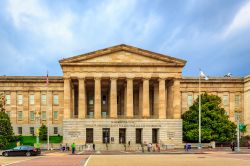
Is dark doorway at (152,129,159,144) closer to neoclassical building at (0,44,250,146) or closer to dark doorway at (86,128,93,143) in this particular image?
neoclassical building at (0,44,250,146)

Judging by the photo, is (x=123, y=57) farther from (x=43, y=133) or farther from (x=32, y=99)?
(x=32, y=99)

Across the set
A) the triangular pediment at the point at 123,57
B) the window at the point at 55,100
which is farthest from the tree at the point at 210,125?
the window at the point at 55,100

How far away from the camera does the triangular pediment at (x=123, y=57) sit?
273 feet

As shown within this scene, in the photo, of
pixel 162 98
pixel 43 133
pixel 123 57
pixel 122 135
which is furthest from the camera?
pixel 43 133

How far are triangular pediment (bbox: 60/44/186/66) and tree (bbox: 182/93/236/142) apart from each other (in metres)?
9.79

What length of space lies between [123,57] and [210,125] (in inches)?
859

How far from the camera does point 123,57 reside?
8431 cm

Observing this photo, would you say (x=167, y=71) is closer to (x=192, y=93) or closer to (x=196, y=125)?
(x=196, y=125)

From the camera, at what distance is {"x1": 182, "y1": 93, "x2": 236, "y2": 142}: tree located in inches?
3159

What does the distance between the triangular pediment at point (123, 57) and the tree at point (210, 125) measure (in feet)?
32.1

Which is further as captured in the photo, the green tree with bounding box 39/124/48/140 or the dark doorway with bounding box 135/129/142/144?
the green tree with bounding box 39/124/48/140

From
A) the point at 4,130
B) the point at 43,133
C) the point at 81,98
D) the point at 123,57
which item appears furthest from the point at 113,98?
the point at 4,130

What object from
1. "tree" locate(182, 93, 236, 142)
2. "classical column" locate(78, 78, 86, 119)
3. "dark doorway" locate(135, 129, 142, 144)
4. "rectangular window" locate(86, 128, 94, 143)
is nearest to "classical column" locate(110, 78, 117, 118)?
"rectangular window" locate(86, 128, 94, 143)

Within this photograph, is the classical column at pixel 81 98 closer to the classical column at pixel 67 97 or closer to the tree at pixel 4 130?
the classical column at pixel 67 97
